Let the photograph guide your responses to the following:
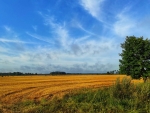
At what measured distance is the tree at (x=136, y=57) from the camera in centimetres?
2920

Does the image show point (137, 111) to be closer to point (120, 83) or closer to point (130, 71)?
point (120, 83)

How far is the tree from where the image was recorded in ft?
95.8

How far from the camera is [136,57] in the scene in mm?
29625

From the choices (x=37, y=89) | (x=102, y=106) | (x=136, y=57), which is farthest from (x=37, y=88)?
(x=102, y=106)

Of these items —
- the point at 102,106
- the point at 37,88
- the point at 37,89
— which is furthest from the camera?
the point at 37,88

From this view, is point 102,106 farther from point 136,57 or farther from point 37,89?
point 136,57

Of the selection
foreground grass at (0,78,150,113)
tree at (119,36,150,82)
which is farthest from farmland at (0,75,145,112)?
tree at (119,36,150,82)

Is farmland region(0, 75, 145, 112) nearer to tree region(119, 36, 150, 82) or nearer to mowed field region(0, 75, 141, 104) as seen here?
mowed field region(0, 75, 141, 104)

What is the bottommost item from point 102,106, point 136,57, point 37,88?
point 102,106

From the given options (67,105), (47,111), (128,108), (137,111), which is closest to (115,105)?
(128,108)

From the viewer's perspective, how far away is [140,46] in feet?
95.6

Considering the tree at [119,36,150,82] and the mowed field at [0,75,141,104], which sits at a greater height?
the tree at [119,36,150,82]

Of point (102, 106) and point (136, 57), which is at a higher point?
point (136, 57)

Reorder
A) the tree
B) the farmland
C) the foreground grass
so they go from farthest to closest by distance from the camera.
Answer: the tree → the farmland → the foreground grass
